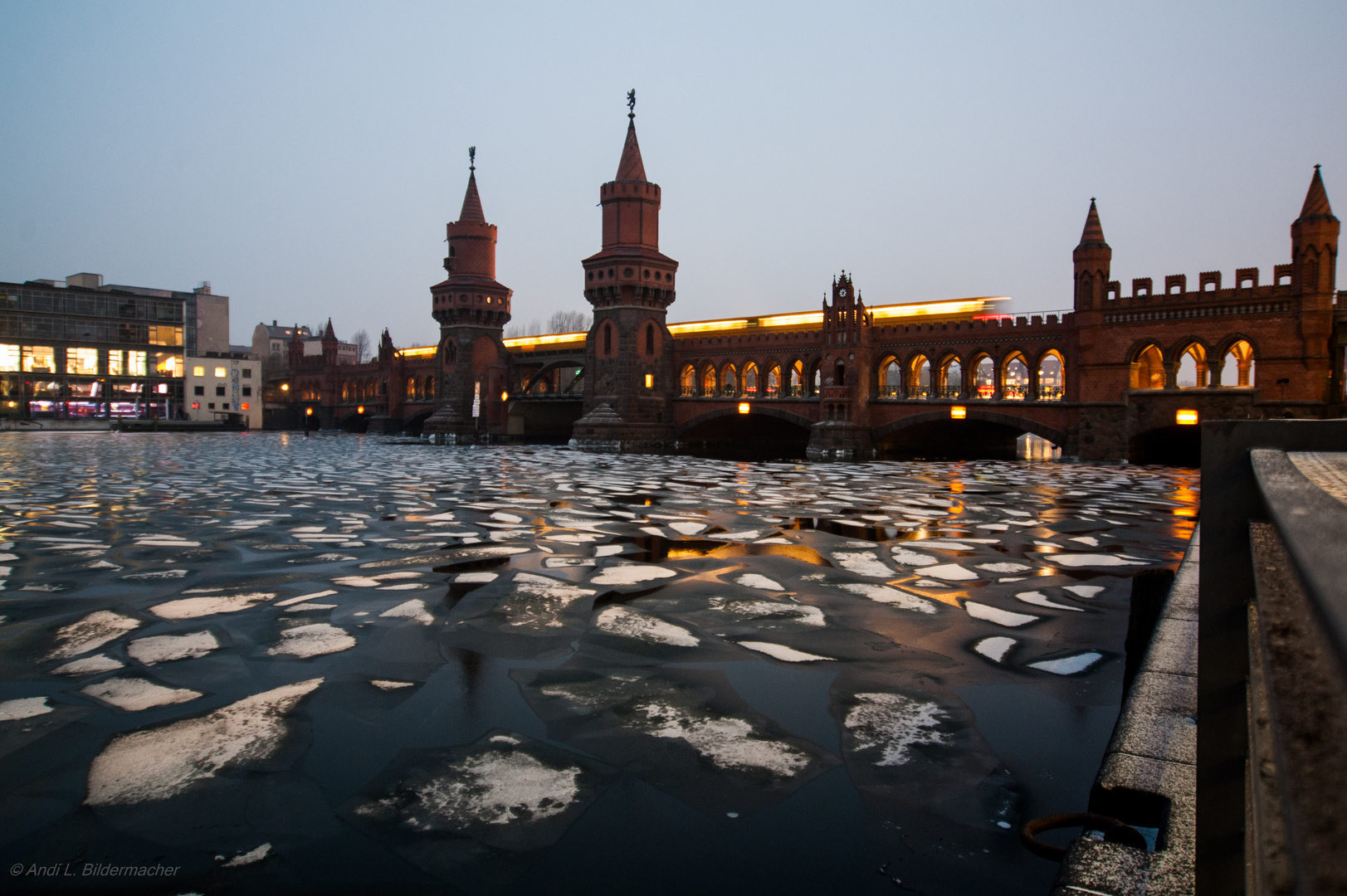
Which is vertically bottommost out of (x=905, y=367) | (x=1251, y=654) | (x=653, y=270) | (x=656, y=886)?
(x=656, y=886)

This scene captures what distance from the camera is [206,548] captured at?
748cm

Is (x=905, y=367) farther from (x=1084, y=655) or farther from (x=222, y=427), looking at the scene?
(x=222, y=427)

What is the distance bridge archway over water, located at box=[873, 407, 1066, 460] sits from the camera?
25.4 m

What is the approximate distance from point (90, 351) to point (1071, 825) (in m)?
75.7

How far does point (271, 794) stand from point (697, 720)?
1.77 m

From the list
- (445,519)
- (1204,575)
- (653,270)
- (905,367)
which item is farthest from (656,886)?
(653,270)

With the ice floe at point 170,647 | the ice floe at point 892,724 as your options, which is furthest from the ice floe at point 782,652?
the ice floe at point 170,647

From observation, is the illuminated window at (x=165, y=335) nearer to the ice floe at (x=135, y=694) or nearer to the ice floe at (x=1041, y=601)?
the ice floe at (x=135, y=694)

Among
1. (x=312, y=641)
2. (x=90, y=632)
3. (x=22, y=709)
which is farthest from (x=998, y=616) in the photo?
(x=90, y=632)

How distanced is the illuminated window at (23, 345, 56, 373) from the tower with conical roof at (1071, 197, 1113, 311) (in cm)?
6938

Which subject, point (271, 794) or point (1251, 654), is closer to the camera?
point (1251, 654)

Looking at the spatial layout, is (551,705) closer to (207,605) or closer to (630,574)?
(630,574)

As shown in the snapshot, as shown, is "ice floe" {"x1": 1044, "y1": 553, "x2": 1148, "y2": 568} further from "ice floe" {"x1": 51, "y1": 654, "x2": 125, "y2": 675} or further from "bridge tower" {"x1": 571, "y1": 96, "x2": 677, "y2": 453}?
"bridge tower" {"x1": 571, "y1": 96, "x2": 677, "y2": 453}

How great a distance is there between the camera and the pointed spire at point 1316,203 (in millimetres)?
20656
